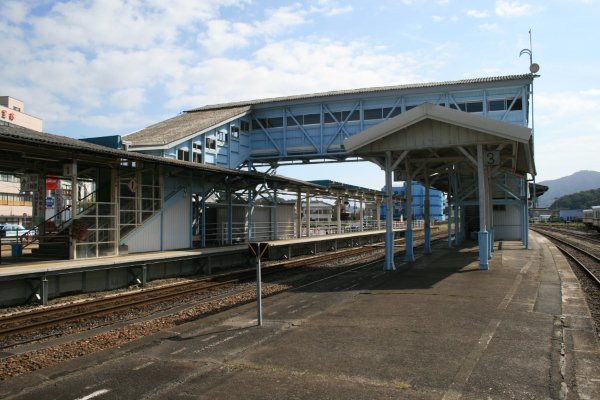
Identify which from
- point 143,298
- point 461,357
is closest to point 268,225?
point 143,298

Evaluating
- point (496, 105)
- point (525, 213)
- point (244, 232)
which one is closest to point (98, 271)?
point (244, 232)

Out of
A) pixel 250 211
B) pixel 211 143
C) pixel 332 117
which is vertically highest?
pixel 332 117

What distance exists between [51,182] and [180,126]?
42.0 ft

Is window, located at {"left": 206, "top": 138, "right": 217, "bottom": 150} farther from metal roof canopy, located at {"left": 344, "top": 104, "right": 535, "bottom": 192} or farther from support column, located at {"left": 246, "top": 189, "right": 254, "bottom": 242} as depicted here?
metal roof canopy, located at {"left": 344, "top": 104, "right": 535, "bottom": 192}

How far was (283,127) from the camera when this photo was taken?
101ft

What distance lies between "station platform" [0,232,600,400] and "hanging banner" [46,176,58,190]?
9.80 m

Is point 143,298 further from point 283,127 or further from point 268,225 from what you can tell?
point 283,127

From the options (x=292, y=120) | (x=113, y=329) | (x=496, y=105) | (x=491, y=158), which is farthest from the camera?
(x=292, y=120)

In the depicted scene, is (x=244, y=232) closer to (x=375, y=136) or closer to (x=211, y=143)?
(x=211, y=143)

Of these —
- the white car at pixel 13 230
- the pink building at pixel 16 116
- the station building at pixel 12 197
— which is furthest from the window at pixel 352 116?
the pink building at pixel 16 116

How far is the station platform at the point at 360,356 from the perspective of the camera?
5.06m

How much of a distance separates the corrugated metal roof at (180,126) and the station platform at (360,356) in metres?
16.1

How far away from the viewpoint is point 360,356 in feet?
20.3

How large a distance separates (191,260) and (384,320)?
9.64m
